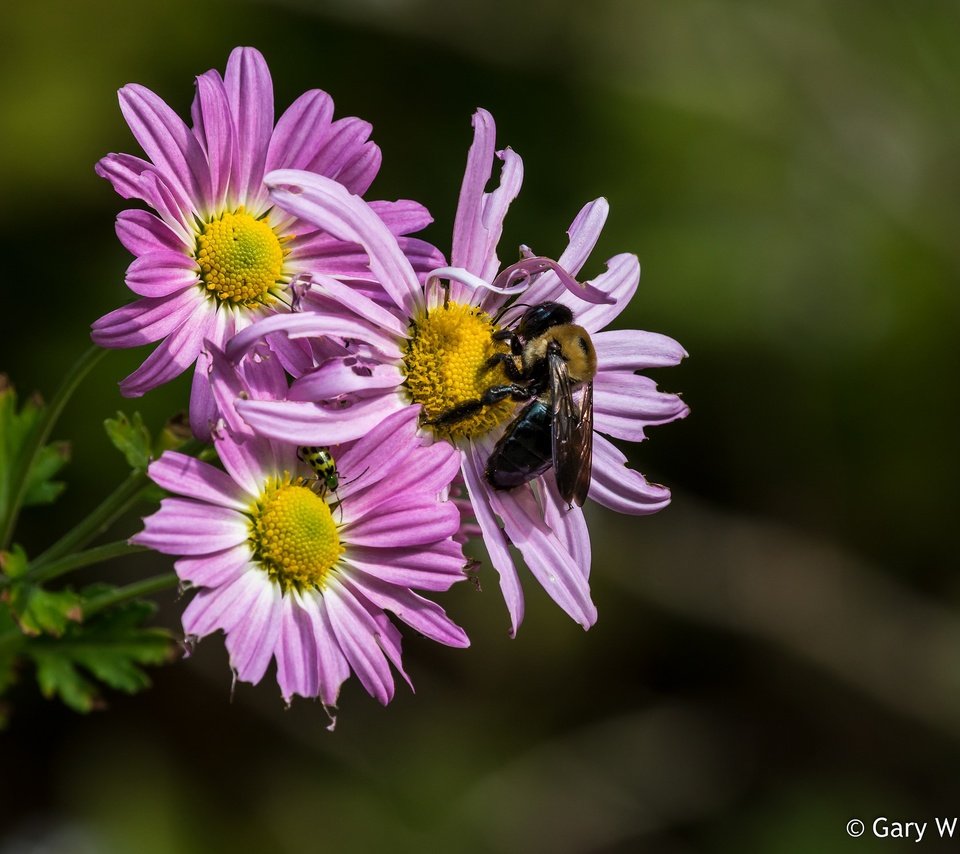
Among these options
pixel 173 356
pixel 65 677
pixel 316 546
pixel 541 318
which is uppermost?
pixel 541 318

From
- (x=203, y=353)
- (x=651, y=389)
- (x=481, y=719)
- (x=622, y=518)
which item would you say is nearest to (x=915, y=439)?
(x=622, y=518)

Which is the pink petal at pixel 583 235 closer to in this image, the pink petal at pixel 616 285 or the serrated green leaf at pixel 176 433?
the pink petal at pixel 616 285

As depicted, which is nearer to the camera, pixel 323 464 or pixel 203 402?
pixel 203 402

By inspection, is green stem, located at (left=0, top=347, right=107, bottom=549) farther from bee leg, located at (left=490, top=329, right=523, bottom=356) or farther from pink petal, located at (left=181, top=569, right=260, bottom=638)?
bee leg, located at (left=490, top=329, right=523, bottom=356)

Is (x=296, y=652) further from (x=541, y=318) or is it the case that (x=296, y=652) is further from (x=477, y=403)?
(x=541, y=318)

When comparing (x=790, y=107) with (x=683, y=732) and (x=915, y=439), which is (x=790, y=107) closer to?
(x=915, y=439)

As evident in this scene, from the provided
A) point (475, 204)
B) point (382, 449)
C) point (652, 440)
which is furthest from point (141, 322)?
point (652, 440)
